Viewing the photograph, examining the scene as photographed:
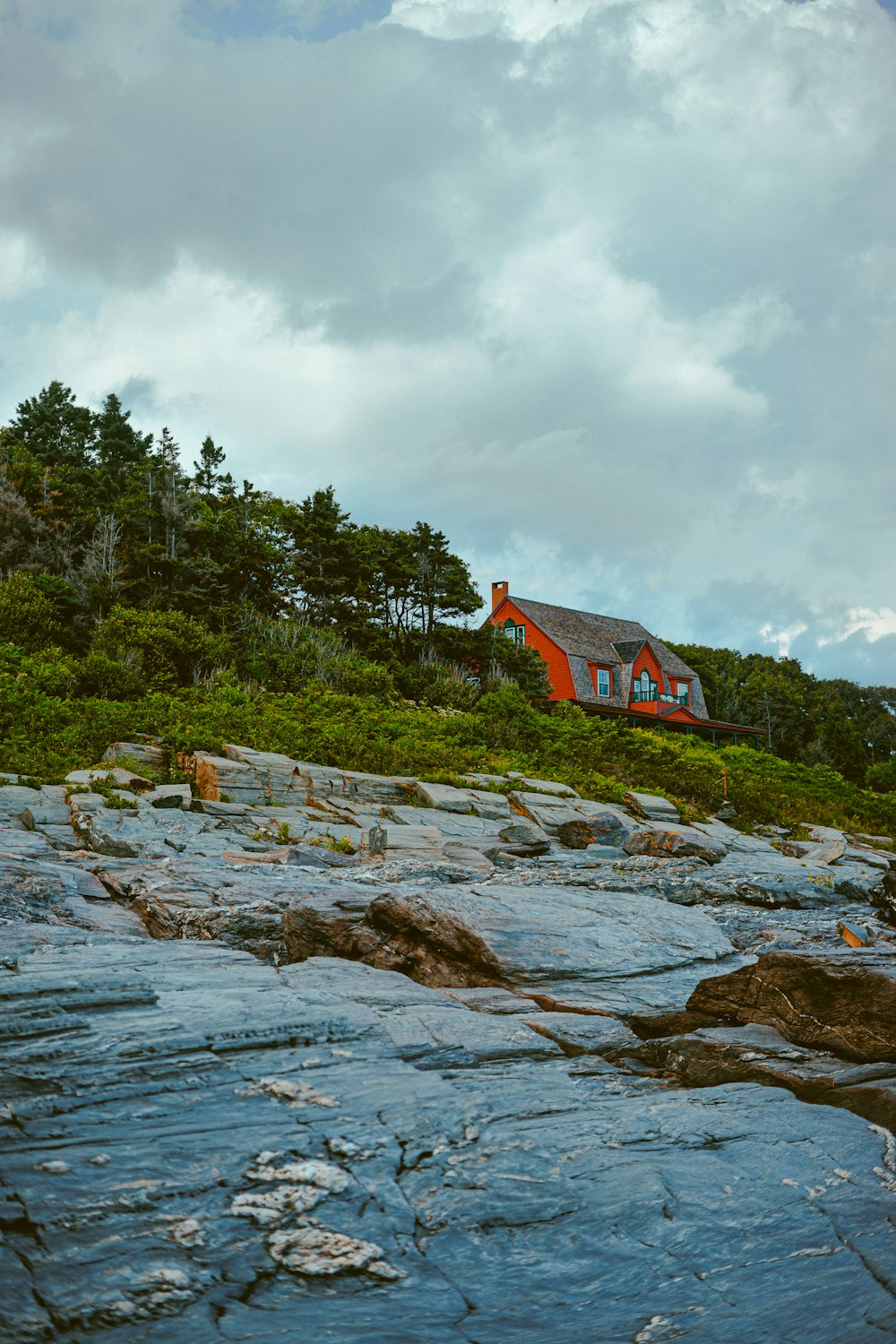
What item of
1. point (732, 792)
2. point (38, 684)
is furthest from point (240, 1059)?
point (732, 792)

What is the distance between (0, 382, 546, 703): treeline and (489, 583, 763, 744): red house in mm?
5648

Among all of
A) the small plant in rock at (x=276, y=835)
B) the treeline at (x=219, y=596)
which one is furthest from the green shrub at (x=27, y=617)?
the small plant in rock at (x=276, y=835)

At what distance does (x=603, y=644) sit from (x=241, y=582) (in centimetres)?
1988

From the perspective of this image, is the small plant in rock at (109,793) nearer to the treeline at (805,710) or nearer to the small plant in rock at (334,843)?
the small plant in rock at (334,843)

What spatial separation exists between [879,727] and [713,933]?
5781 cm

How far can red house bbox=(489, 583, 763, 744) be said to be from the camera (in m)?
43.1

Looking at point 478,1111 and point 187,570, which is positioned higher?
point 187,570

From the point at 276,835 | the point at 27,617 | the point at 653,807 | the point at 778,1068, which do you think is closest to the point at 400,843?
the point at 276,835

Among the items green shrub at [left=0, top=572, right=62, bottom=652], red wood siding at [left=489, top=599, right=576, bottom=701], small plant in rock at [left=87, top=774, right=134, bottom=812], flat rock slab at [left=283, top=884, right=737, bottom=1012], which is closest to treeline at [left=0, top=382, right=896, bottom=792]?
green shrub at [left=0, top=572, right=62, bottom=652]

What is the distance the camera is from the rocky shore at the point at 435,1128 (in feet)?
10.3

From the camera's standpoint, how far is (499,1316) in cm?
313

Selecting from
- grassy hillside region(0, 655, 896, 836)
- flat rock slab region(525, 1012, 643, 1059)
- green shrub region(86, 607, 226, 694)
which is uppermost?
green shrub region(86, 607, 226, 694)

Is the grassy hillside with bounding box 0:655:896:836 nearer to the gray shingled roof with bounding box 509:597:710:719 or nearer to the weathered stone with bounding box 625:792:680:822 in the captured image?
the weathered stone with bounding box 625:792:680:822

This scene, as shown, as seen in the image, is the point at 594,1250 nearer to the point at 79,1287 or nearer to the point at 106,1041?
the point at 79,1287
